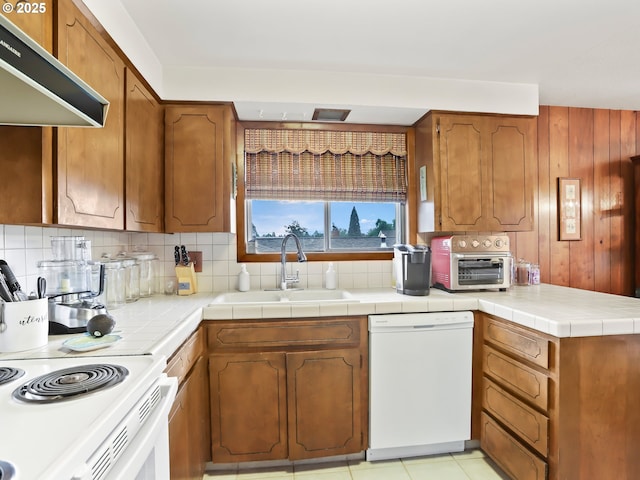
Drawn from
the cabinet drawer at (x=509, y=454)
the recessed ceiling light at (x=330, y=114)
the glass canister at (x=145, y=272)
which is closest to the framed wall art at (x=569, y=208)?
the cabinet drawer at (x=509, y=454)

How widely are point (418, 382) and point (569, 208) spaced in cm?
196

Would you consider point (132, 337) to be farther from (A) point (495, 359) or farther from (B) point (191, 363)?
(A) point (495, 359)

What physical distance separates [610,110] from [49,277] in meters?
3.97

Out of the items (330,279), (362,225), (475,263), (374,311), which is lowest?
(374,311)

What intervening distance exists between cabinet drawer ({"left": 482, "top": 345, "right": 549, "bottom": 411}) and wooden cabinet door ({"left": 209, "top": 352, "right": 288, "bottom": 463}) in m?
1.15

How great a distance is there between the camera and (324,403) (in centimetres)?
185

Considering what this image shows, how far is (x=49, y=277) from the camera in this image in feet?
4.69

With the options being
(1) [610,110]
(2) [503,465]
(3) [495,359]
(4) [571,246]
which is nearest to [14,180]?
(3) [495,359]

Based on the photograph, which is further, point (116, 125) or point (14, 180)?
point (116, 125)

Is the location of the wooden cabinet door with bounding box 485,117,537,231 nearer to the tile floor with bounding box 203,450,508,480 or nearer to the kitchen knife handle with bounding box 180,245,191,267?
the tile floor with bounding box 203,450,508,480

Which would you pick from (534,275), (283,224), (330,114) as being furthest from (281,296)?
(534,275)

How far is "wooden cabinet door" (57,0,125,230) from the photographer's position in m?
1.14

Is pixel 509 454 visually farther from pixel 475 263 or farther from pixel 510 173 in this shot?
pixel 510 173

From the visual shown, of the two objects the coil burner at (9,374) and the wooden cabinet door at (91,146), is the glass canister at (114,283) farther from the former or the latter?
the coil burner at (9,374)
